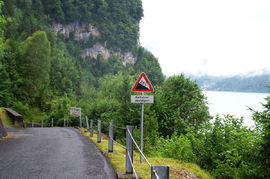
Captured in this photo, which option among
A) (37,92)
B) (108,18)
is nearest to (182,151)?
(37,92)

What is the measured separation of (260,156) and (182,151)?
4.48 m

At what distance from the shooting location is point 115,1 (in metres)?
176

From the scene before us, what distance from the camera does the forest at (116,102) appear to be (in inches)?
325

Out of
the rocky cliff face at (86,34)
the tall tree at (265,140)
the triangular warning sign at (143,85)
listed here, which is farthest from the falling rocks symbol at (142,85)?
the rocky cliff face at (86,34)

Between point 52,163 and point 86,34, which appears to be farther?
point 86,34

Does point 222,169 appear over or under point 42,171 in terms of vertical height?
under

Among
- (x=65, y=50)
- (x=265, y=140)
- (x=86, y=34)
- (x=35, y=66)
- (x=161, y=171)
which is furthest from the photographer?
(x=86, y=34)

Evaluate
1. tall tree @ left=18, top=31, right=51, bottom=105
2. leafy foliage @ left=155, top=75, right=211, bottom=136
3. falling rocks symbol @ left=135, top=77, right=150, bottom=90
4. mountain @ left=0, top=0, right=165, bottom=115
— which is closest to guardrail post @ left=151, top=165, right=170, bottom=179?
falling rocks symbol @ left=135, top=77, right=150, bottom=90

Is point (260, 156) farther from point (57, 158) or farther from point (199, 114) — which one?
point (199, 114)

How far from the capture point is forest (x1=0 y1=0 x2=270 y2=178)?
825cm

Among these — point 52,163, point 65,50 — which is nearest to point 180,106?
point 52,163

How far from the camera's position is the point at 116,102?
26156 millimetres

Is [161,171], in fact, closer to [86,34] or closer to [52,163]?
[52,163]

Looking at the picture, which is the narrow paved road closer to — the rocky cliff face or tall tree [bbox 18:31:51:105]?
tall tree [bbox 18:31:51:105]
